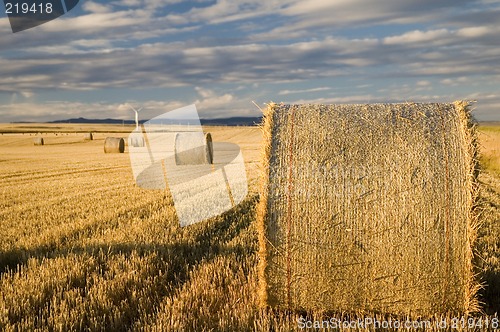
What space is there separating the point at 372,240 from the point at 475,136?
158 cm

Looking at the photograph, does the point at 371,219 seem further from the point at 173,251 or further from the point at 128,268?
the point at 173,251

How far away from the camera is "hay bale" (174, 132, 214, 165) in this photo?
19.6m

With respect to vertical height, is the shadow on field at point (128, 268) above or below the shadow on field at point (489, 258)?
above

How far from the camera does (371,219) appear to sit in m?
5.03

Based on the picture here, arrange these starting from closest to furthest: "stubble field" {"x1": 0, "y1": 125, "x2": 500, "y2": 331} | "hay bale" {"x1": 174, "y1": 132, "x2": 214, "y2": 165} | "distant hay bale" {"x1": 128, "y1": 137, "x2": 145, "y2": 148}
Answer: "stubble field" {"x1": 0, "y1": 125, "x2": 500, "y2": 331} < "hay bale" {"x1": 174, "y1": 132, "x2": 214, "y2": 165} < "distant hay bale" {"x1": 128, "y1": 137, "x2": 145, "y2": 148}

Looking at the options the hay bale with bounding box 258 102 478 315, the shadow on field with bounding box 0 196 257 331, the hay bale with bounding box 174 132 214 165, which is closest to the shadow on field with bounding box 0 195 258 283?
the shadow on field with bounding box 0 196 257 331

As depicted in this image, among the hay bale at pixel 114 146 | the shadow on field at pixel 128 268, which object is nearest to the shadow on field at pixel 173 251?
the shadow on field at pixel 128 268

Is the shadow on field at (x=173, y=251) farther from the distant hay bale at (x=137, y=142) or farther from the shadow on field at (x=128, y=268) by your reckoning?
the distant hay bale at (x=137, y=142)

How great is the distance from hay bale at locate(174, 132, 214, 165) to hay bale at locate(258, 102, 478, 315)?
570 inches

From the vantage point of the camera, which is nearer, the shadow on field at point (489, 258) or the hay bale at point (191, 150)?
the shadow on field at point (489, 258)

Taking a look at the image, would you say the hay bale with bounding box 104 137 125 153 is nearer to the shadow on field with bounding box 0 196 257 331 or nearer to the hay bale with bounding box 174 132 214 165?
the hay bale with bounding box 174 132 214 165

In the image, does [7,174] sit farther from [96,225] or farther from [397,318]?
[397,318]

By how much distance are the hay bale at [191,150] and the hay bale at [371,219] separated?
47.5ft

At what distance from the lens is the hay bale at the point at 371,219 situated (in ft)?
16.4
